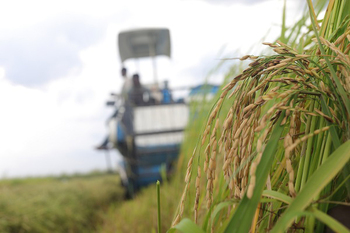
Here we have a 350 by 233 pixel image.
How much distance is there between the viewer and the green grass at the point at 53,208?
398 centimetres

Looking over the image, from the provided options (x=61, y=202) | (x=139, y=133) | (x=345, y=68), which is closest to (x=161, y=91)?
(x=139, y=133)

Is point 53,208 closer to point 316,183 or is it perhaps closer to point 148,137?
point 148,137

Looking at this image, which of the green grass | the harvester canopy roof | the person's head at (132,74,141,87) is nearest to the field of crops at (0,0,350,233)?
the green grass

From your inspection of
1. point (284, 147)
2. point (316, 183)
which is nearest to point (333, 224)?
point (316, 183)

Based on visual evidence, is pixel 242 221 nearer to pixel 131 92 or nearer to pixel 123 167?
pixel 131 92

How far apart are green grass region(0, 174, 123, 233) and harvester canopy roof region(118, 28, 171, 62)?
3.28 meters

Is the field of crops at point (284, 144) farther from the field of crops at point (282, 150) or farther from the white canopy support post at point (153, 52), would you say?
the white canopy support post at point (153, 52)

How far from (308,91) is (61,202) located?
5.02 meters

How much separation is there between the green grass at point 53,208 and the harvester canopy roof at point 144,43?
10.8 feet

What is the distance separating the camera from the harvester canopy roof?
27.0ft

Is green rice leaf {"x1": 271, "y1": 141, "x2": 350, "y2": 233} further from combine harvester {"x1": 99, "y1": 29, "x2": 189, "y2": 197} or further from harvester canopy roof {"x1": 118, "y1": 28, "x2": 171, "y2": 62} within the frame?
harvester canopy roof {"x1": 118, "y1": 28, "x2": 171, "y2": 62}

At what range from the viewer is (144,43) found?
8766 mm

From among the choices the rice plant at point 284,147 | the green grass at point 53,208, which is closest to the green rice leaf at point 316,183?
the rice plant at point 284,147

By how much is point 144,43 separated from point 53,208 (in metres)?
5.07
